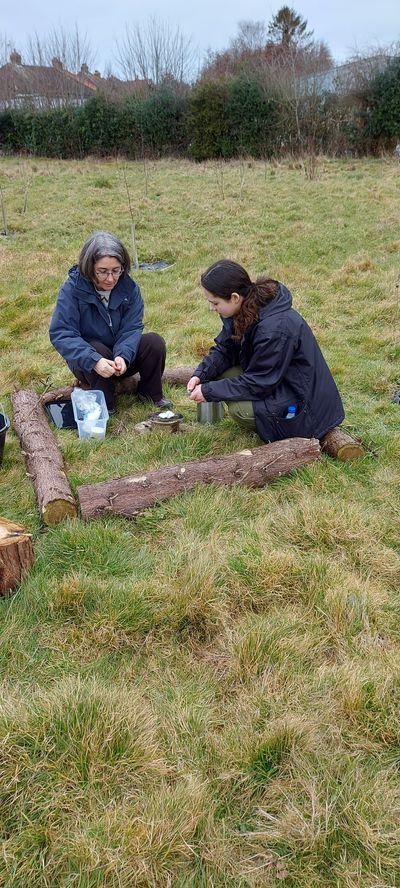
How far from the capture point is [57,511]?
299cm

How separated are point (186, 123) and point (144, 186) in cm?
841

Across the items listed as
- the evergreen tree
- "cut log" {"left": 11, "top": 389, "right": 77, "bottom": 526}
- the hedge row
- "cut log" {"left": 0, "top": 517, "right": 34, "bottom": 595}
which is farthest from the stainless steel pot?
the evergreen tree

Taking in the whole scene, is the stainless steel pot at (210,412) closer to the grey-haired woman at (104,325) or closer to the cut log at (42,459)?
the grey-haired woman at (104,325)

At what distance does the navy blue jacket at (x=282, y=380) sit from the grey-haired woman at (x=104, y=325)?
31.4 inches

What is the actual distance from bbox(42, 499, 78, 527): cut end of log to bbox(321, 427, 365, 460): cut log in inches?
64.7

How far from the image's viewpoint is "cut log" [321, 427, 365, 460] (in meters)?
3.53

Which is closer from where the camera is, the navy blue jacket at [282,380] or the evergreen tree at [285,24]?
the navy blue jacket at [282,380]

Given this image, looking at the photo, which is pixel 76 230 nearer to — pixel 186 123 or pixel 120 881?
pixel 120 881

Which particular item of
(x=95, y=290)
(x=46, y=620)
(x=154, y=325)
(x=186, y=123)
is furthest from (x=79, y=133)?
(x=46, y=620)

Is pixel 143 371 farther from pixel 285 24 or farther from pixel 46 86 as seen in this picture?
pixel 285 24

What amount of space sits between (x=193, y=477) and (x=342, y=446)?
39.2 inches

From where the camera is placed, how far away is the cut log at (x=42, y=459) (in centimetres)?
299

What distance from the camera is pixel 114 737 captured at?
1803mm

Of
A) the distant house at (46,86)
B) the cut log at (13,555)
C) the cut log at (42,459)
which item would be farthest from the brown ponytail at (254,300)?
the distant house at (46,86)
